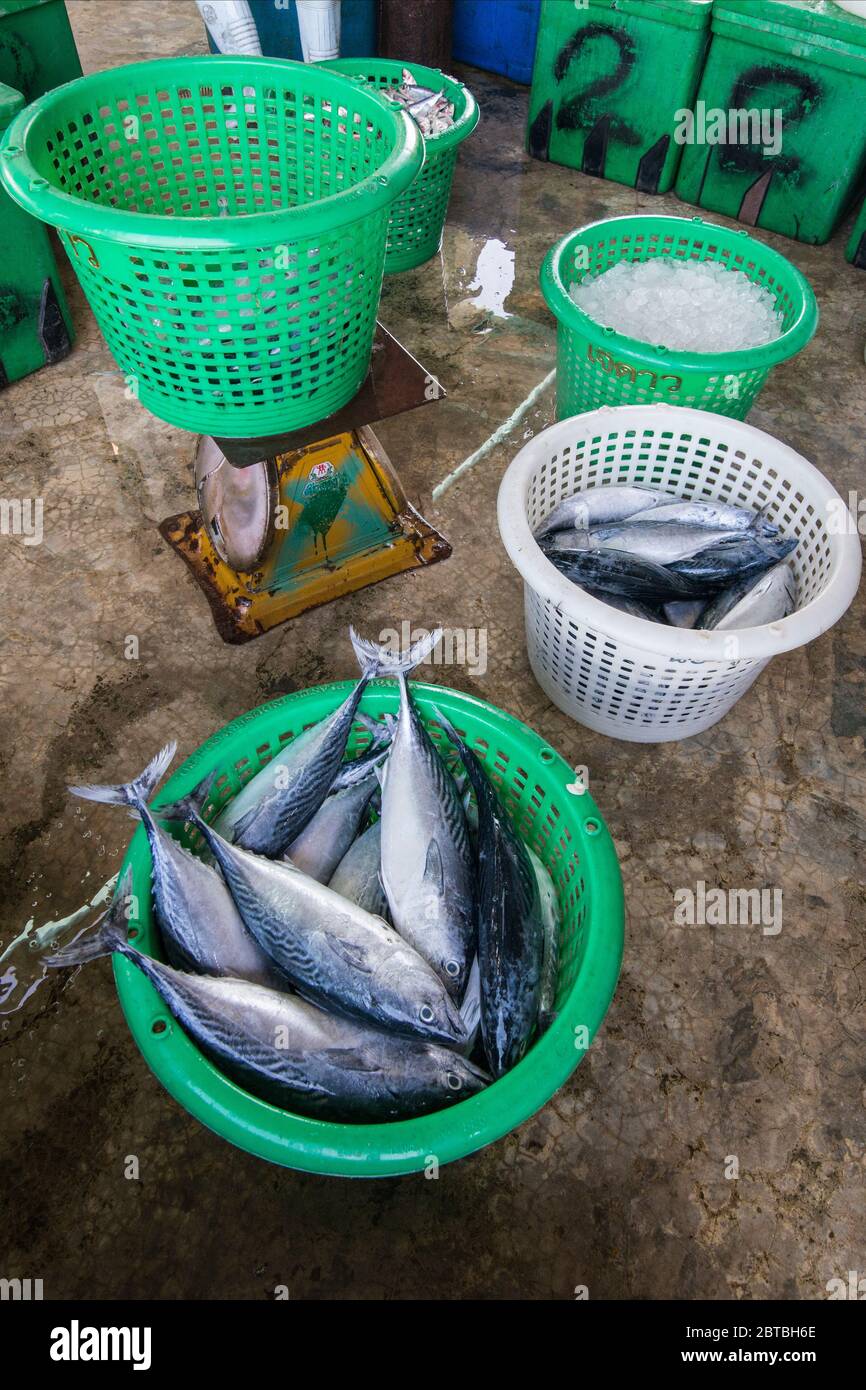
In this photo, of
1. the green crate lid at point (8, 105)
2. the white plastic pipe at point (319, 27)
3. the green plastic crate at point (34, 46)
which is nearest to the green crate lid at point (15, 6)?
the green plastic crate at point (34, 46)

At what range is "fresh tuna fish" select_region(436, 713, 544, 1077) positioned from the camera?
4.92 feet

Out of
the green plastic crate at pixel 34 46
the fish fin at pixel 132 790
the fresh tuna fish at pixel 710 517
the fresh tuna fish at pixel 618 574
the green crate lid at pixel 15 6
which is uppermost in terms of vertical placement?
the green crate lid at pixel 15 6

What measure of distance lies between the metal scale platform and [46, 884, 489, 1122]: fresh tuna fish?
1.30 m

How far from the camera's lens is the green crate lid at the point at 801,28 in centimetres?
360

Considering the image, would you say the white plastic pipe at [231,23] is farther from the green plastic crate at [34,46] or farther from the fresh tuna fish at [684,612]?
the fresh tuna fish at [684,612]

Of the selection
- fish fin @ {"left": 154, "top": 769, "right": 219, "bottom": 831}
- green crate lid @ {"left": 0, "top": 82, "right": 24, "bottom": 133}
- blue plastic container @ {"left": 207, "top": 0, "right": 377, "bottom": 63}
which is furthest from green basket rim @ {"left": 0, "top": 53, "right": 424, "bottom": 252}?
blue plastic container @ {"left": 207, "top": 0, "right": 377, "bottom": 63}

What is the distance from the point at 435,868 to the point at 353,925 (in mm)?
203

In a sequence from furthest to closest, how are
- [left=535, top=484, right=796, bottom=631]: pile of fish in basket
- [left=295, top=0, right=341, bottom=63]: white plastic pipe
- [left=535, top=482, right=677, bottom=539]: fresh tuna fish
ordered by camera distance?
1. [left=295, top=0, right=341, bottom=63]: white plastic pipe
2. [left=535, top=482, right=677, bottom=539]: fresh tuna fish
3. [left=535, top=484, right=796, bottom=631]: pile of fish in basket

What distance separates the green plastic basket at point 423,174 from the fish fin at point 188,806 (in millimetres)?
2884

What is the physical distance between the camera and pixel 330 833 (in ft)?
5.98

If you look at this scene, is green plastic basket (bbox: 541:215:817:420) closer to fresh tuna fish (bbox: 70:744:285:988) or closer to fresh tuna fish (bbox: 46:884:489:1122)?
fresh tuna fish (bbox: 70:744:285:988)

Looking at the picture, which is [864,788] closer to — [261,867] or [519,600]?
[519,600]

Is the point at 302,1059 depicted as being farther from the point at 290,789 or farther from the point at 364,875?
the point at 290,789
